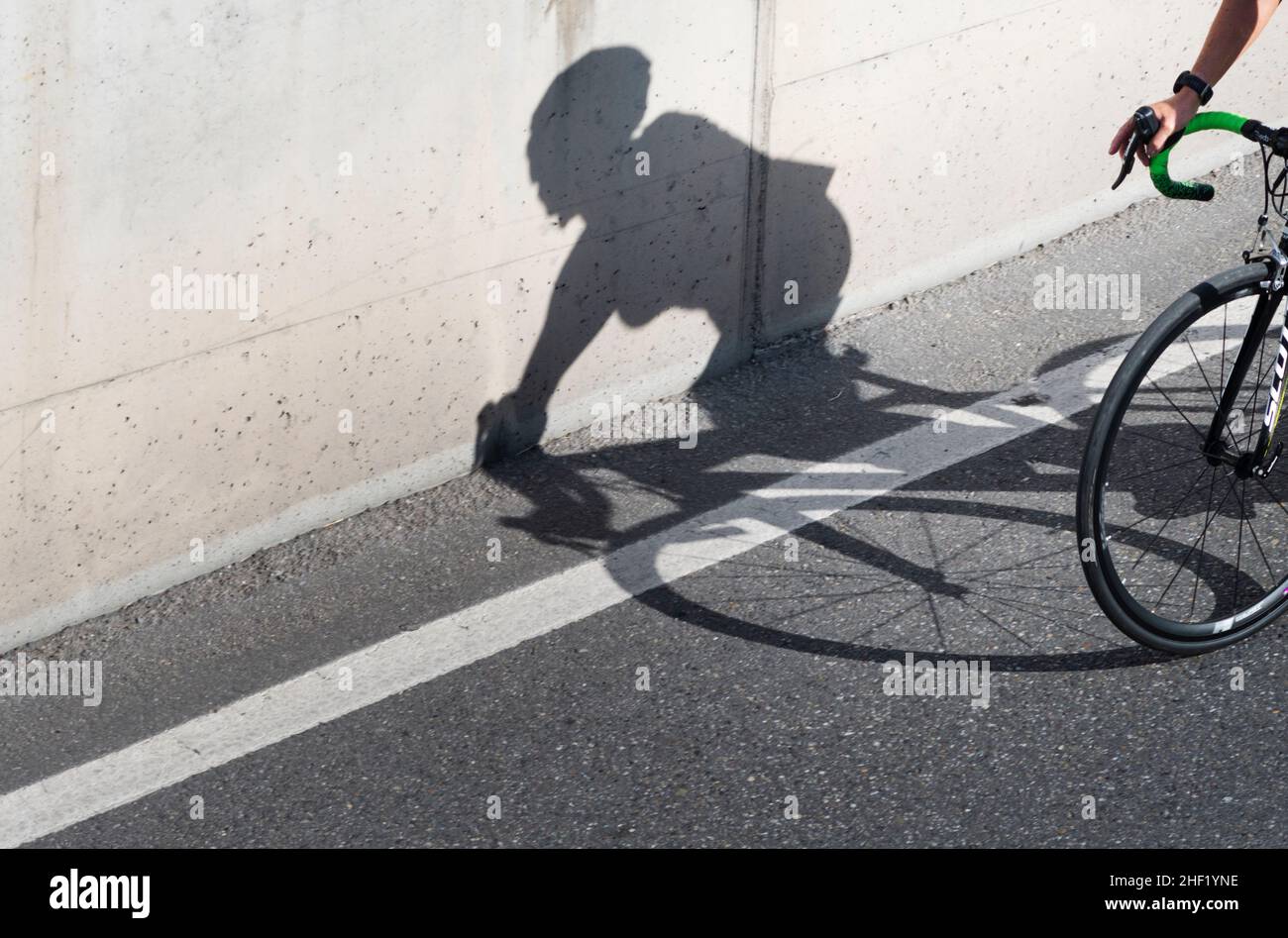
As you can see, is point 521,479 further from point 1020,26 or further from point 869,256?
point 1020,26

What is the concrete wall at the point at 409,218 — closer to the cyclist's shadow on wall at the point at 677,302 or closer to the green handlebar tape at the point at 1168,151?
the cyclist's shadow on wall at the point at 677,302

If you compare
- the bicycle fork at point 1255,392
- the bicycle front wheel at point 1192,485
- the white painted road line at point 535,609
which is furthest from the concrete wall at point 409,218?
the bicycle fork at point 1255,392

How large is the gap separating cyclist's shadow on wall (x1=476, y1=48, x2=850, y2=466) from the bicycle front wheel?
1.31 meters

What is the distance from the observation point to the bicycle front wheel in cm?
360

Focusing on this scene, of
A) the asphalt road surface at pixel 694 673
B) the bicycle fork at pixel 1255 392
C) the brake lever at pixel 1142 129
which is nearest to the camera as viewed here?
the brake lever at pixel 1142 129

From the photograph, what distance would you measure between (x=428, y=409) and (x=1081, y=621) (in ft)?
6.37

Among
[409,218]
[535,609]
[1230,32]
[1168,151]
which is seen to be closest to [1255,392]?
[1168,151]

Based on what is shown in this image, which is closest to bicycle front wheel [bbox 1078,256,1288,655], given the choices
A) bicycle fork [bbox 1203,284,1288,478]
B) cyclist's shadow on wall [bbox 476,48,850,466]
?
bicycle fork [bbox 1203,284,1288,478]

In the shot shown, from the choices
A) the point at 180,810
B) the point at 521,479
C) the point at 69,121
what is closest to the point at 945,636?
the point at 521,479

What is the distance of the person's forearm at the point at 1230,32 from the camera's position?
11.8 feet

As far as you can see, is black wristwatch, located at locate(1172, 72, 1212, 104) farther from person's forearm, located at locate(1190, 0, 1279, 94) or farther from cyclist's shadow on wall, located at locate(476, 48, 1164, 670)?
cyclist's shadow on wall, located at locate(476, 48, 1164, 670)

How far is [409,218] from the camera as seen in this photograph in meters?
4.52

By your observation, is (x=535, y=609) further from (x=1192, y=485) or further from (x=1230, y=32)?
(x=1230, y=32)
